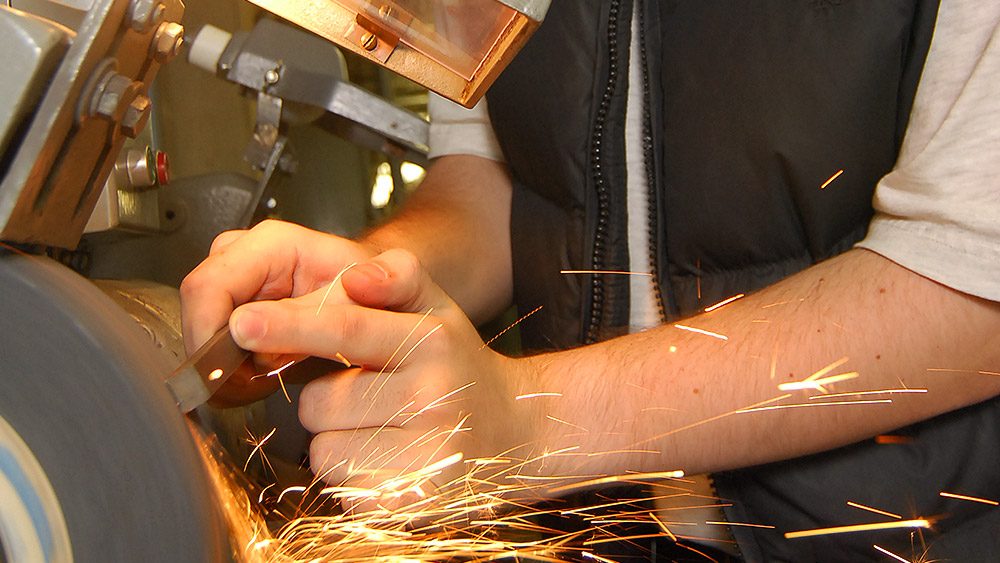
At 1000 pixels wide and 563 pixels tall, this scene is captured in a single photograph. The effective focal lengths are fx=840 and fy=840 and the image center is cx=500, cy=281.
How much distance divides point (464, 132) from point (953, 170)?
0.80 metres

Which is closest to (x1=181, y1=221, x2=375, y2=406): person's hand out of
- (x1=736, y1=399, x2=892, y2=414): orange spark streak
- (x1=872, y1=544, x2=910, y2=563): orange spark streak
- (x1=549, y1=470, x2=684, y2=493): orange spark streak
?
(x1=549, y1=470, x2=684, y2=493): orange spark streak

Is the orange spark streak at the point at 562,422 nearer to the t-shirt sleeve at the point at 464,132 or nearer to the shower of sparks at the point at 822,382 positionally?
the shower of sparks at the point at 822,382

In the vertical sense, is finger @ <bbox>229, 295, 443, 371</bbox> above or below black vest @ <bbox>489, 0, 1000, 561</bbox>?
below

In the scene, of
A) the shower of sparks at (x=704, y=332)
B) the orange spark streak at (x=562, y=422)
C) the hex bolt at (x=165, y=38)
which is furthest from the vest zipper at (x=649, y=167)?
the hex bolt at (x=165, y=38)

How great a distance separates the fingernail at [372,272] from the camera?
0.72 m

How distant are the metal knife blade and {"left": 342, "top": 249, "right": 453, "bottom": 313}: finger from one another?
11 cm

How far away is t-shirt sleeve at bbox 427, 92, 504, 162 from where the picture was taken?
4.50ft

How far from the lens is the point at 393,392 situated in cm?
72

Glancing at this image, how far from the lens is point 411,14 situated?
631 mm

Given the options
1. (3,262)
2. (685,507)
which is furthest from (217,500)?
(685,507)

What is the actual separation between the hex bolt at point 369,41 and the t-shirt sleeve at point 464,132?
73 cm

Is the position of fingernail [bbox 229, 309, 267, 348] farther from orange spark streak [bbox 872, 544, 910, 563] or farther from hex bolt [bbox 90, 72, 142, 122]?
orange spark streak [bbox 872, 544, 910, 563]

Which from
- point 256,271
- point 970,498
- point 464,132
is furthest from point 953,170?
point 464,132

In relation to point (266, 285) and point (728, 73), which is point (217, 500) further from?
point (728, 73)
